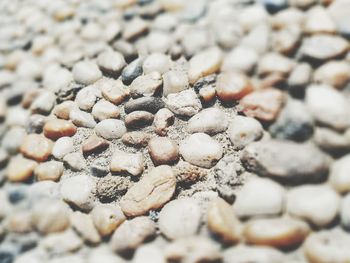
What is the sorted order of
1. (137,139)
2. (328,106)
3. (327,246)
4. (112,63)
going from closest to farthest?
(327,246) < (328,106) < (137,139) < (112,63)

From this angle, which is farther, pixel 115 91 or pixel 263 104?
pixel 115 91

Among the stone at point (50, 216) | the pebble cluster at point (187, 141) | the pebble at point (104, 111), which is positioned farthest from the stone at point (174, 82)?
the stone at point (50, 216)

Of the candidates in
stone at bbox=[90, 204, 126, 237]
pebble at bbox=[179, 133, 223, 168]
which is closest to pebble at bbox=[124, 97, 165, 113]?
pebble at bbox=[179, 133, 223, 168]

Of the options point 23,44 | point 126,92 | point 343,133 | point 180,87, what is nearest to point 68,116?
point 126,92

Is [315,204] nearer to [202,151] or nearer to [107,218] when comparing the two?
[202,151]

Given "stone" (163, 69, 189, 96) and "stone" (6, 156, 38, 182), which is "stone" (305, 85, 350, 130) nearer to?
"stone" (163, 69, 189, 96)

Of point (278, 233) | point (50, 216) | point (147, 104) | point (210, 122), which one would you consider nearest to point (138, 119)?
point (147, 104)
